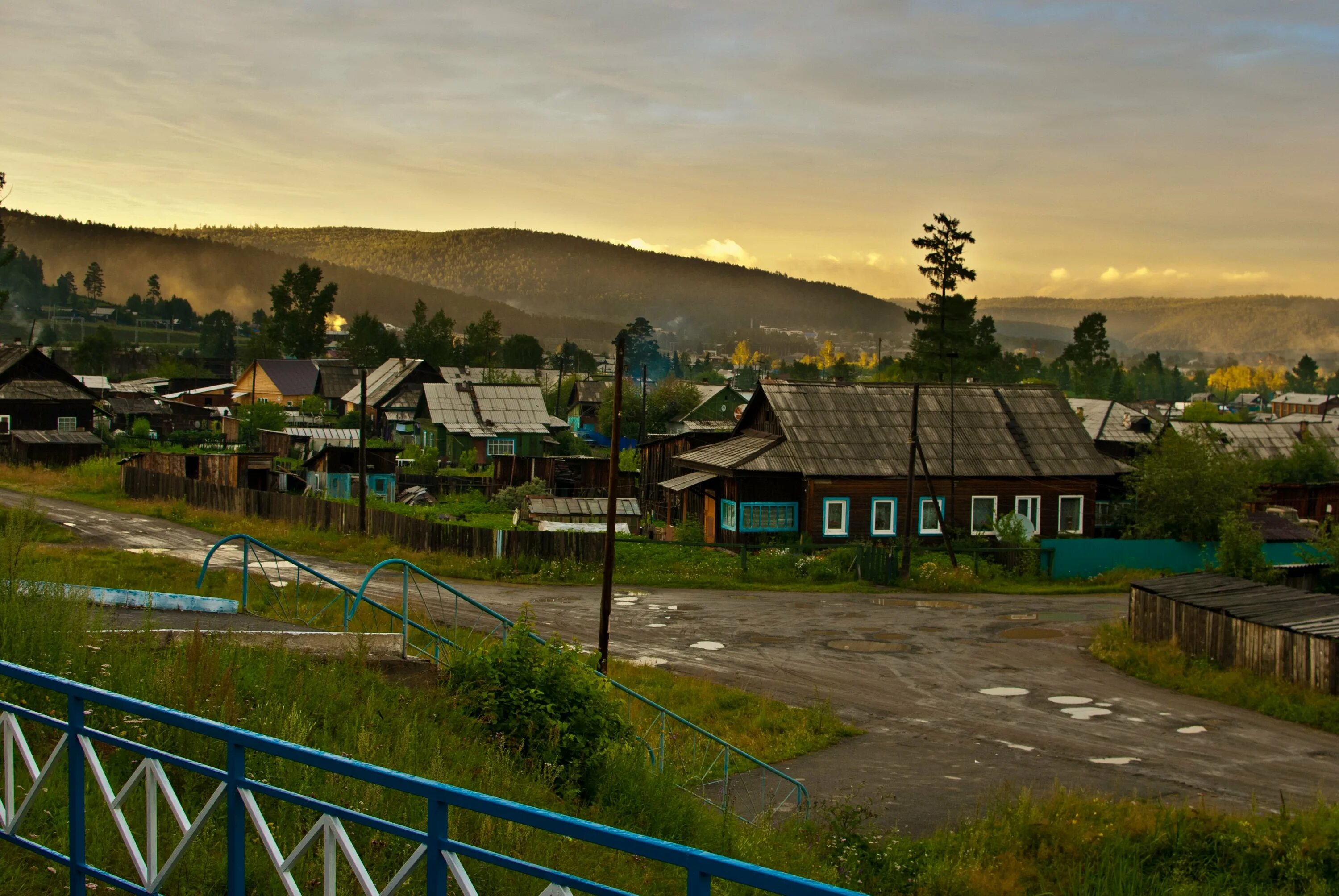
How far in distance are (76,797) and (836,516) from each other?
31700mm

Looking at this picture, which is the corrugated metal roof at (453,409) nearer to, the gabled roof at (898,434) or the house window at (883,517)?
the gabled roof at (898,434)

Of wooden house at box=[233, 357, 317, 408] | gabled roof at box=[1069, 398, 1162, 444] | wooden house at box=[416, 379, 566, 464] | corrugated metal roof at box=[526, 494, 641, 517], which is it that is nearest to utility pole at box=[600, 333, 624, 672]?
corrugated metal roof at box=[526, 494, 641, 517]

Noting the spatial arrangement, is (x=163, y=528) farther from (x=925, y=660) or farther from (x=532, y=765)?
(x=532, y=765)

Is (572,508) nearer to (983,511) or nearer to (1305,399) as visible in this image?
(983,511)

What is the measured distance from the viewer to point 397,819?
662 centimetres

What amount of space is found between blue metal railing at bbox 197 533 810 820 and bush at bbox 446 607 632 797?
54 centimetres

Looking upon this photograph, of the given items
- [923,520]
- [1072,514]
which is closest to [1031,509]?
[1072,514]

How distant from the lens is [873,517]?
35.8 metres

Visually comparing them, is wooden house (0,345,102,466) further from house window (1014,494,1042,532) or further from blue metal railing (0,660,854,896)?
blue metal railing (0,660,854,896)

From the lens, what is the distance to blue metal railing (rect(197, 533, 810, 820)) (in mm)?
11312

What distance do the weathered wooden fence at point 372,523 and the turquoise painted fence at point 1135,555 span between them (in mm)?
14561

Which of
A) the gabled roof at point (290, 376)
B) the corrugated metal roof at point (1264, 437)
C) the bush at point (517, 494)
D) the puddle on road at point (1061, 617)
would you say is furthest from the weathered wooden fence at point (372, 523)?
the gabled roof at point (290, 376)

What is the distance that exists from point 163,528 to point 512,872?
3030cm

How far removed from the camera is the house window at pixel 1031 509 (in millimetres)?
Answer: 37094
